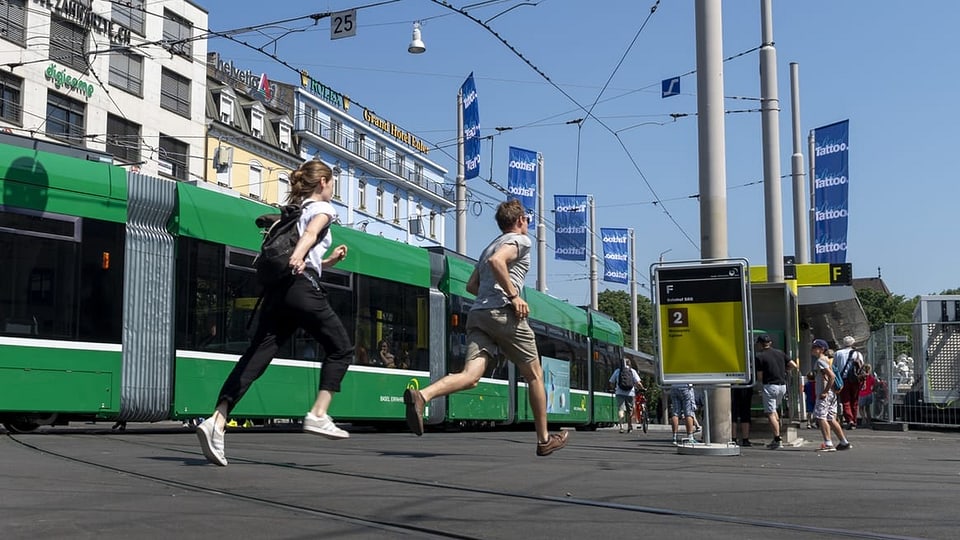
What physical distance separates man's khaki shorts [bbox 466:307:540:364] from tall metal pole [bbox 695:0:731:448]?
6.08 m

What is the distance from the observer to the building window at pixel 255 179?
175 ft

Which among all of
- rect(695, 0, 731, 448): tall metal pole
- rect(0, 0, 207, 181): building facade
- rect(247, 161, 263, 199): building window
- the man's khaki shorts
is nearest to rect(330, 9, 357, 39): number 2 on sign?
rect(695, 0, 731, 448): tall metal pole

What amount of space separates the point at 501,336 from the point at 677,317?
499 centimetres

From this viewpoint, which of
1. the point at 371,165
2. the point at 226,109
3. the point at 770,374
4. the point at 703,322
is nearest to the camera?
the point at 703,322

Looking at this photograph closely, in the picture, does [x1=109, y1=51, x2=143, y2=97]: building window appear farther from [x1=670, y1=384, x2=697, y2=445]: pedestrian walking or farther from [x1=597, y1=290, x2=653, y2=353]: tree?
[x1=597, y1=290, x2=653, y2=353]: tree

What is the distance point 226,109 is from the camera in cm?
5197

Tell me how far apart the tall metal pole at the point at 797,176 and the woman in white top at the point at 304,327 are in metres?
22.7

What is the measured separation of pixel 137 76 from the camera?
146ft

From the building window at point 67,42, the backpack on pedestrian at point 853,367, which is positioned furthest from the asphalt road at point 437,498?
the building window at point 67,42

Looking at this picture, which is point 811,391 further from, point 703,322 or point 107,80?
point 107,80

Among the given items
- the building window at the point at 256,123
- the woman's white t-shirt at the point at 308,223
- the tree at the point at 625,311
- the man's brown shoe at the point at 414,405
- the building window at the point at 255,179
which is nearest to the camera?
the woman's white t-shirt at the point at 308,223

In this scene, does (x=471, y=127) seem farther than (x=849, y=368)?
Yes

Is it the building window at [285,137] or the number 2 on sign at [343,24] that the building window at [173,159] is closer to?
the building window at [285,137]

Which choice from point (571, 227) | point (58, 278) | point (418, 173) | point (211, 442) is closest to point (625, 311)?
point (418, 173)
